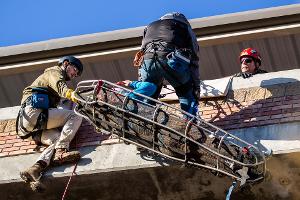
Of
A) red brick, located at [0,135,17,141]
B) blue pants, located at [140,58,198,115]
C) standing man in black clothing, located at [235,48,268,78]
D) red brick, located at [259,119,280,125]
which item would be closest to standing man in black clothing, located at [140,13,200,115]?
blue pants, located at [140,58,198,115]

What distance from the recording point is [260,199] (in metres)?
8.61

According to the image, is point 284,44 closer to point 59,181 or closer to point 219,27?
point 219,27

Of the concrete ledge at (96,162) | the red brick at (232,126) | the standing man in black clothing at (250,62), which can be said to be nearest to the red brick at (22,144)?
the concrete ledge at (96,162)

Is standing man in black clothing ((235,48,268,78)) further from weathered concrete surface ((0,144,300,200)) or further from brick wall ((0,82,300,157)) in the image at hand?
weathered concrete surface ((0,144,300,200))

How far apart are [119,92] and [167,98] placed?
184 centimetres

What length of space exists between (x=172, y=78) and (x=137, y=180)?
4.14 ft

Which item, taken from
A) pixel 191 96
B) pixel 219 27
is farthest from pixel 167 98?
pixel 219 27

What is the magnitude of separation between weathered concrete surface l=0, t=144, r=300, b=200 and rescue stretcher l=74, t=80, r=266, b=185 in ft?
1.71

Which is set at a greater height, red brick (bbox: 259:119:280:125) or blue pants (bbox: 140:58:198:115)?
blue pants (bbox: 140:58:198:115)

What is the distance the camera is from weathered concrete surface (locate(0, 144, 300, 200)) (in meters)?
8.40

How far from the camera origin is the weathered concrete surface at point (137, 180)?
27.6ft

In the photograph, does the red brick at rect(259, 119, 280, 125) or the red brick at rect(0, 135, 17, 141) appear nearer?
the red brick at rect(259, 119, 280, 125)

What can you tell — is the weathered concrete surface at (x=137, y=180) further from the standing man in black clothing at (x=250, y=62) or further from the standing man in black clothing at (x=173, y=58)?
the standing man in black clothing at (x=250, y=62)

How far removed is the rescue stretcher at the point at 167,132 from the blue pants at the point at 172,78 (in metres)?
0.39
